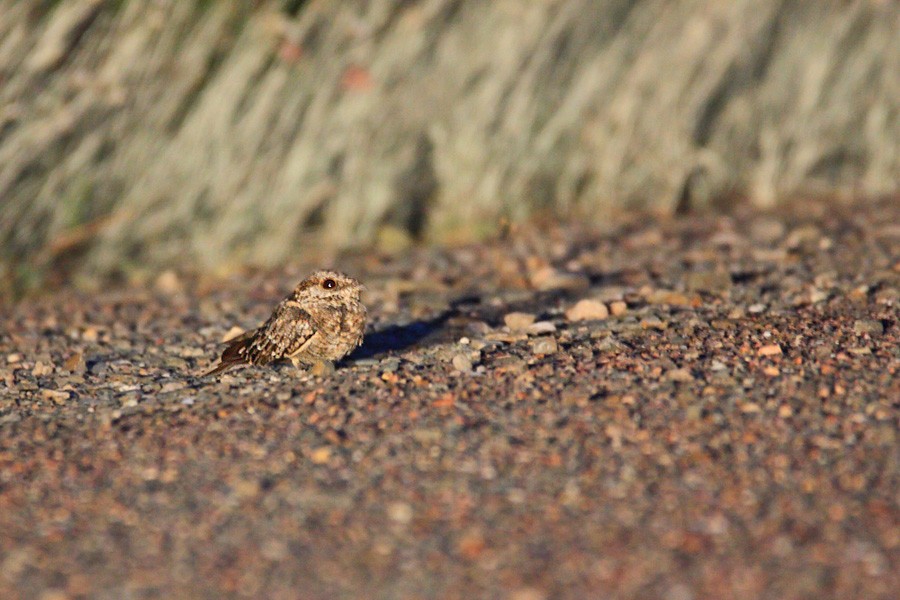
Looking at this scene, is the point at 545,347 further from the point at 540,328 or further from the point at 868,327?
the point at 868,327

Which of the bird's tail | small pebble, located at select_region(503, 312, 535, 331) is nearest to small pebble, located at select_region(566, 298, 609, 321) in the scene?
small pebble, located at select_region(503, 312, 535, 331)

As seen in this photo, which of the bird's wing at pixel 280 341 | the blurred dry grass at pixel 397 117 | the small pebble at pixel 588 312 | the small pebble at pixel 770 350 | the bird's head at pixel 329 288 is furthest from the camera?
the blurred dry grass at pixel 397 117

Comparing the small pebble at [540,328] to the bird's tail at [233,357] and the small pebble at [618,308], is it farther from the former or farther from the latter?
the bird's tail at [233,357]

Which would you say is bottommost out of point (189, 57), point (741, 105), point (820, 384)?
point (820, 384)

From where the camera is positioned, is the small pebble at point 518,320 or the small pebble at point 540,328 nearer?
the small pebble at point 540,328

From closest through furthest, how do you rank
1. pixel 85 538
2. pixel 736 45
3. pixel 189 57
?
pixel 85 538 < pixel 189 57 < pixel 736 45

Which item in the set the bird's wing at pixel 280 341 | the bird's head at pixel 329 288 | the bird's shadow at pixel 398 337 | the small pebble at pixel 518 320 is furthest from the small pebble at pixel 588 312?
the bird's wing at pixel 280 341

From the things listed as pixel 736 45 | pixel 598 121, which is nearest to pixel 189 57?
pixel 598 121

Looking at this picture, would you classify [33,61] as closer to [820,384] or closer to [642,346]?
[642,346]
